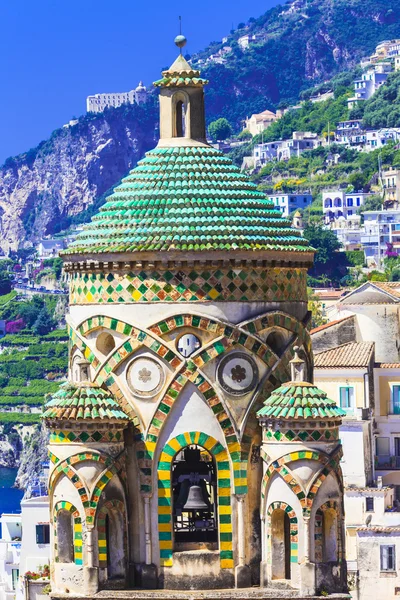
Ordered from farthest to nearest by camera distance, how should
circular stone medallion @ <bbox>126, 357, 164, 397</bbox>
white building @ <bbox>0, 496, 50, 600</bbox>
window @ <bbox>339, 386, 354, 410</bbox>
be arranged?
window @ <bbox>339, 386, 354, 410</bbox> → white building @ <bbox>0, 496, 50, 600</bbox> → circular stone medallion @ <bbox>126, 357, 164, 397</bbox>

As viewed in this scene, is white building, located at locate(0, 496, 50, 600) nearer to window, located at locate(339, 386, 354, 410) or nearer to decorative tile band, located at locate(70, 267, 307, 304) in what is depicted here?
window, located at locate(339, 386, 354, 410)

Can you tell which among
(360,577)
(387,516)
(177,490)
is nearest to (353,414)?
(387,516)

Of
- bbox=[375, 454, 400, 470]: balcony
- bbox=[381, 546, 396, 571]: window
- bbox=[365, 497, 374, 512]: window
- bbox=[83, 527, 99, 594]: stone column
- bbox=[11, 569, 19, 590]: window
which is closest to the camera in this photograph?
bbox=[83, 527, 99, 594]: stone column

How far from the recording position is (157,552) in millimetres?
17844

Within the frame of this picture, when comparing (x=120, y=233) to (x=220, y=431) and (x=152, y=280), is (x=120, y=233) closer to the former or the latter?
(x=152, y=280)

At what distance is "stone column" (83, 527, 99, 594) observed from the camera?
57.5 ft

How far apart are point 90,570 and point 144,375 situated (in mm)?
1636

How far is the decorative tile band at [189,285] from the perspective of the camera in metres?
17.8

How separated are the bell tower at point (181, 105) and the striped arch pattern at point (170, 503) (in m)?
2.50

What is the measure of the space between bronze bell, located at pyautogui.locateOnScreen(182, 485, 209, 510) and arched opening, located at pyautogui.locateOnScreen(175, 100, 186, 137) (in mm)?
2951

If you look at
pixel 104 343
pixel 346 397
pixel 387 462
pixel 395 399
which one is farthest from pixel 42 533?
pixel 104 343

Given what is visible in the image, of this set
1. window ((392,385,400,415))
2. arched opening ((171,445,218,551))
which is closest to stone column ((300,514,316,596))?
arched opening ((171,445,218,551))

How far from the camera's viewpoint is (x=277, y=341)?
18.4m

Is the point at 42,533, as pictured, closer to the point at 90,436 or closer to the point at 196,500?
the point at 196,500
